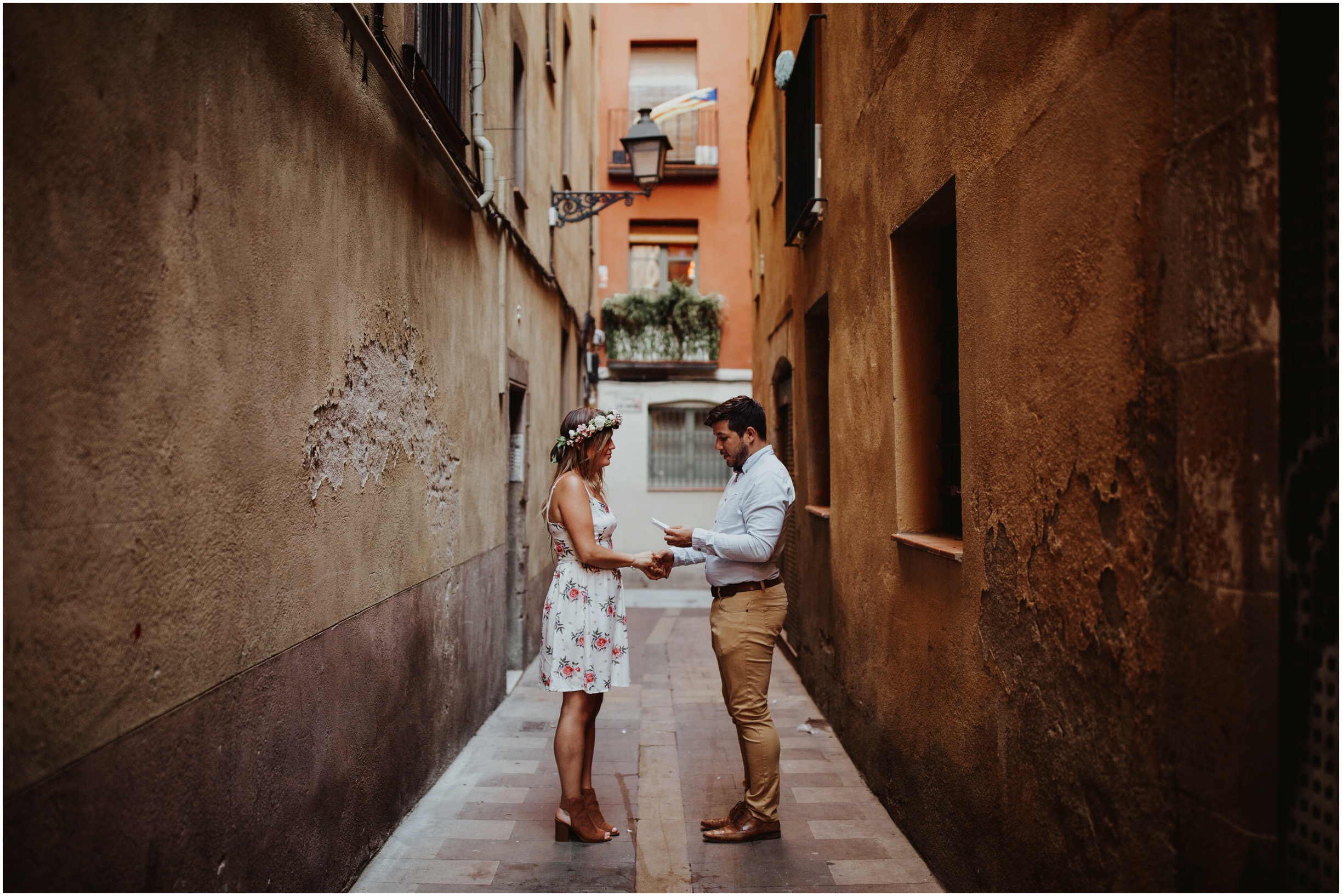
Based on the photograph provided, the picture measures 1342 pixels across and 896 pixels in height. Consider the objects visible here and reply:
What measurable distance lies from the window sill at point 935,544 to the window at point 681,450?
38.0 feet

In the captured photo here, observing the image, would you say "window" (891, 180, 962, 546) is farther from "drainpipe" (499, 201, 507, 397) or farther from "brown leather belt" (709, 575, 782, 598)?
"drainpipe" (499, 201, 507, 397)

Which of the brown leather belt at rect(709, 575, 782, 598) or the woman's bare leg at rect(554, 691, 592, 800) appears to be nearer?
the woman's bare leg at rect(554, 691, 592, 800)

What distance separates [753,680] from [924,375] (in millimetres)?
1733

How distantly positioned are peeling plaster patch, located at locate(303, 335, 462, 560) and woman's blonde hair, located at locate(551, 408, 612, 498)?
0.79m

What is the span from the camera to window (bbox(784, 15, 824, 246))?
6.05 m

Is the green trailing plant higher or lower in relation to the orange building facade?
lower

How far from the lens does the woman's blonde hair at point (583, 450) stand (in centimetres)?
411

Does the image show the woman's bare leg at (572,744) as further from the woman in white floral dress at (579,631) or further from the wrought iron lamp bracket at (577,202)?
the wrought iron lamp bracket at (577,202)

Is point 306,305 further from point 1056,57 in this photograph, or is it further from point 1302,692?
point 1302,692

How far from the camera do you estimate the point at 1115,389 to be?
7.04ft

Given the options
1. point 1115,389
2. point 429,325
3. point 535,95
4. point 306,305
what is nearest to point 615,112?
point 535,95

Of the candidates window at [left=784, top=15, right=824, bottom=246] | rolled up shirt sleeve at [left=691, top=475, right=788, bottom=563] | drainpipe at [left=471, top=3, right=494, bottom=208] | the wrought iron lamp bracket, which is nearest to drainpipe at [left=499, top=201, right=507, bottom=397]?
drainpipe at [left=471, top=3, right=494, bottom=208]

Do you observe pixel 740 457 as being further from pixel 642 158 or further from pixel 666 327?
pixel 666 327

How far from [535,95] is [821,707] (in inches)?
245
